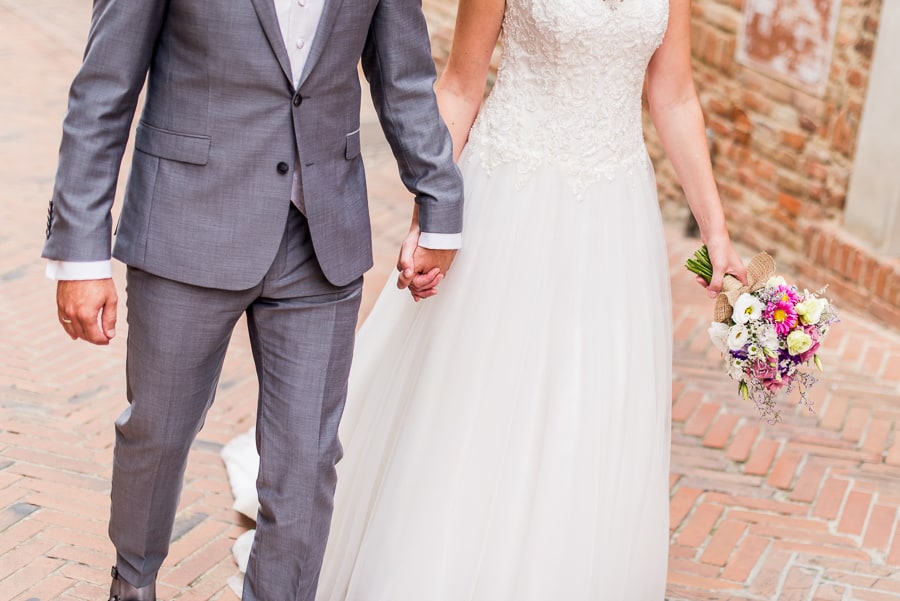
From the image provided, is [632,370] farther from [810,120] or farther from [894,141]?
[810,120]

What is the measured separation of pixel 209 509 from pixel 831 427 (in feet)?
7.76

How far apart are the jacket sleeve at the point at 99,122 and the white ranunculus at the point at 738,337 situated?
143cm

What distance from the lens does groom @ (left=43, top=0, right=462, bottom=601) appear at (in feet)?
8.18

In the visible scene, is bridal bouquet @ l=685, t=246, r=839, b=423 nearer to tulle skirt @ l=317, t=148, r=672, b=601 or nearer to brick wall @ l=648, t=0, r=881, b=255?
tulle skirt @ l=317, t=148, r=672, b=601

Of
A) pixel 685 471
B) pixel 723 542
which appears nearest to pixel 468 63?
pixel 723 542

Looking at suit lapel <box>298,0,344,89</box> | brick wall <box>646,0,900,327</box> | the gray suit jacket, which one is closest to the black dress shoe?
the gray suit jacket

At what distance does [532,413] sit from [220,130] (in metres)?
1.07

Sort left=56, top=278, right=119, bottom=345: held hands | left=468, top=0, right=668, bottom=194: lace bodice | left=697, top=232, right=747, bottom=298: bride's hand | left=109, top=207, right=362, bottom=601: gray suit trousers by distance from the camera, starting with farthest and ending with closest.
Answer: left=697, top=232, right=747, bottom=298: bride's hand
left=468, top=0, right=668, bottom=194: lace bodice
left=109, top=207, right=362, bottom=601: gray suit trousers
left=56, top=278, right=119, bottom=345: held hands

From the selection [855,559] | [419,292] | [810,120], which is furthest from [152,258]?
[810,120]

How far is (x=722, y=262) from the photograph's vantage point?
10.4 ft

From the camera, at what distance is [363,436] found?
11.1ft

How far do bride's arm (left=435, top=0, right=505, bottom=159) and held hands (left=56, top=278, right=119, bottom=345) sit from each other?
1.00 m

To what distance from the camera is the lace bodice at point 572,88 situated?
9.78 feet

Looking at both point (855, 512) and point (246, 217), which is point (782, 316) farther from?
point (855, 512)
